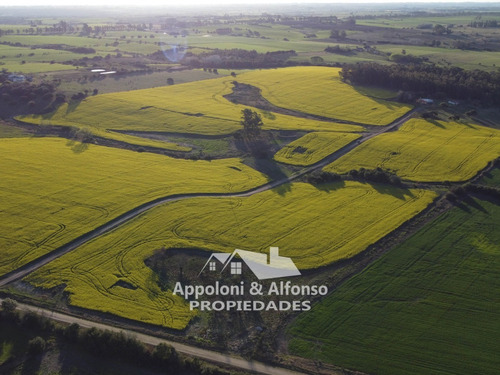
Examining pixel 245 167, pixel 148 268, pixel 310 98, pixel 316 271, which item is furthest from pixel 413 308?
pixel 310 98

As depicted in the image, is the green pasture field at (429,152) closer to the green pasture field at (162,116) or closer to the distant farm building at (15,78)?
the green pasture field at (162,116)

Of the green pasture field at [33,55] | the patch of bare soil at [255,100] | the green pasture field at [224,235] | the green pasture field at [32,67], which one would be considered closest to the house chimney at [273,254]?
the green pasture field at [224,235]

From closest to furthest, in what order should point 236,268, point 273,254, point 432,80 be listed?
point 236,268, point 273,254, point 432,80

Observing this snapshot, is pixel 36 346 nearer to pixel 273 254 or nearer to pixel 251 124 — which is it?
pixel 273 254

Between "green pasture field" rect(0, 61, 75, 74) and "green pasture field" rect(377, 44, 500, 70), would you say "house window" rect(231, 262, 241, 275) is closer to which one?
"green pasture field" rect(0, 61, 75, 74)

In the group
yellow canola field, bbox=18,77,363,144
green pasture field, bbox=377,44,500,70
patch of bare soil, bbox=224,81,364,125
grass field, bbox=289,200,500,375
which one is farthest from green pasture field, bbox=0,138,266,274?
green pasture field, bbox=377,44,500,70

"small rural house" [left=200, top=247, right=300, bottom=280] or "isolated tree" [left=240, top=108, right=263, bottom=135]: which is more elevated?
"isolated tree" [left=240, top=108, right=263, bottom=135]

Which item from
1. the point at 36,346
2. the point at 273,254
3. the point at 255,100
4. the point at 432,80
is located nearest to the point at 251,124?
the point at 255,100
